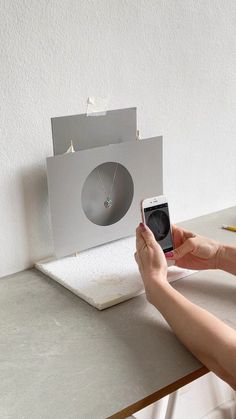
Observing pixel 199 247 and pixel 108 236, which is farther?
pixel 108 236

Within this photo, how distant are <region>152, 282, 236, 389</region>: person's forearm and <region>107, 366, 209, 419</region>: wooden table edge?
2cm

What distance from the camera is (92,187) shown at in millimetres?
992

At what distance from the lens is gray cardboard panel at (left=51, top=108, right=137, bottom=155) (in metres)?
0.92

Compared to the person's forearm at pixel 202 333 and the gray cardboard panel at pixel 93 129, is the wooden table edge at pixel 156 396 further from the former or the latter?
the gray cardboard panel at pixel 93 129

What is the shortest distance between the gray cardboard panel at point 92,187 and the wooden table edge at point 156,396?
1.33ft

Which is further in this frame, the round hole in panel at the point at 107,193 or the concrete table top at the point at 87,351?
the round hole in panel at the point at 107,193

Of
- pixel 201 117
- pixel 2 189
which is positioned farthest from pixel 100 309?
pixel 201 117

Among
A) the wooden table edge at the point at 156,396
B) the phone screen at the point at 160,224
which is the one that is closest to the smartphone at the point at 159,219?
the phone screen at the point at 160,224

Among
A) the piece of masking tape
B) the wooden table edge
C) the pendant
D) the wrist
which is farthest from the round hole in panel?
the wooden table edge

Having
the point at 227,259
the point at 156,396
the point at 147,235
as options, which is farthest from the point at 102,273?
the point at 156,396

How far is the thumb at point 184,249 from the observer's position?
886 millimetres

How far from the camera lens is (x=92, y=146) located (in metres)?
0.98

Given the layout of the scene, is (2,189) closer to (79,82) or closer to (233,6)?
(79,82)

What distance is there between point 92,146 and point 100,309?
1.14ft
